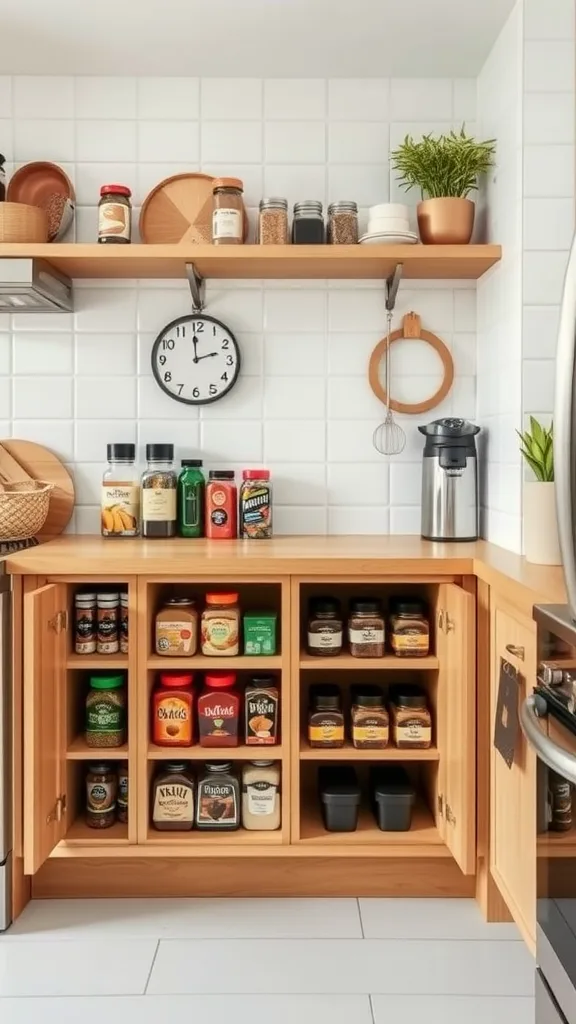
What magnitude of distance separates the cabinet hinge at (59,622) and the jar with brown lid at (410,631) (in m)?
0.78

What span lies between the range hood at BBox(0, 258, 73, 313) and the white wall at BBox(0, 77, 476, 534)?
7 cm

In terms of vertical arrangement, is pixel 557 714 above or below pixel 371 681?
above

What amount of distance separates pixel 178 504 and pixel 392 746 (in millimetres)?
882

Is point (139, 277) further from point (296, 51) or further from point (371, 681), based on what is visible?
point (371, 681)

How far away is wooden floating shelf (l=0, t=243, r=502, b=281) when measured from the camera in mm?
2215

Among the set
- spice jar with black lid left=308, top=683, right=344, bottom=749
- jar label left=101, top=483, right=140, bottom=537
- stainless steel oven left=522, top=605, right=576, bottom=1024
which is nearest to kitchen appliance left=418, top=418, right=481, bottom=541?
spice jar with black lid left=308, top=683, right=344, bottom=749

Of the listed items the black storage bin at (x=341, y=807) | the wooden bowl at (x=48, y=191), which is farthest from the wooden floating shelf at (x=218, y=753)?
the wooden bowl at (x=48, y=191)

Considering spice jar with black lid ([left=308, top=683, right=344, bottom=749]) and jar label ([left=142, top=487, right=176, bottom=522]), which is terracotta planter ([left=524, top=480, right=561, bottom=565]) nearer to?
spice jar with black lid ([left=308, top=683, right=344, bottom=749])

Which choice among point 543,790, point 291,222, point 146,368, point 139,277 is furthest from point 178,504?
point 543,790

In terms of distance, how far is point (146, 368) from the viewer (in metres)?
2.54

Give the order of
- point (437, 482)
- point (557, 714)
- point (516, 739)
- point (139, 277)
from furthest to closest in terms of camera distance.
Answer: point (139, 277) → point (437, 482) → point (516, 739) → point (557, 714)

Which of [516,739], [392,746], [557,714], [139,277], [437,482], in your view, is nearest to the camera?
[557,714]

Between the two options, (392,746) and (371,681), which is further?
(371,681)

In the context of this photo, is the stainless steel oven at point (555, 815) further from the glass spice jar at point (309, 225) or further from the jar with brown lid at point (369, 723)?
the glass spice jar at point (309, 225)
